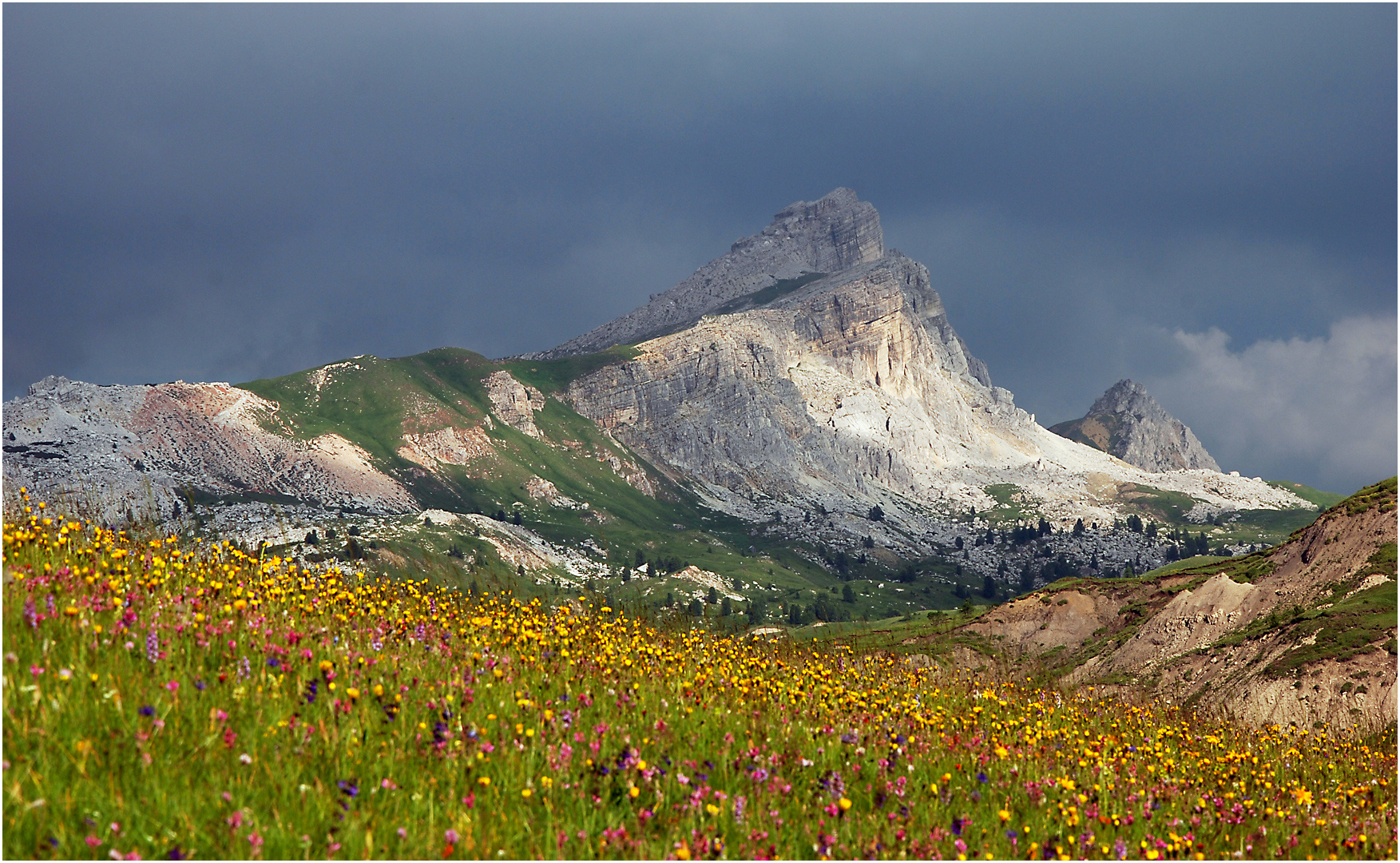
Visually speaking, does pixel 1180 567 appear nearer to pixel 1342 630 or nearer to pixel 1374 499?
pixel 1374 499

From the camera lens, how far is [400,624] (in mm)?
10836

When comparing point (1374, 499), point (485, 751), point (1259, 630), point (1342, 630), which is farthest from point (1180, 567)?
point (485, 751)

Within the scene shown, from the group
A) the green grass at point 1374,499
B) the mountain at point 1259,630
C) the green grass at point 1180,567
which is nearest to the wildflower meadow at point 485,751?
the mountain at point 1259,630

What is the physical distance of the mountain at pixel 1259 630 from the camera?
37.2 meters

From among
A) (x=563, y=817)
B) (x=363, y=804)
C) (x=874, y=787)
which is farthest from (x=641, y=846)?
(x=874, y=787)

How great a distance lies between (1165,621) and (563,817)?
63092 mm

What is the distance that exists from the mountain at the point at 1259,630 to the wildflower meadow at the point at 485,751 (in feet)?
50.9

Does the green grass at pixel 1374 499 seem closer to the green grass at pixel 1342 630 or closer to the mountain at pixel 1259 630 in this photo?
the mountain at pixel 1259 630

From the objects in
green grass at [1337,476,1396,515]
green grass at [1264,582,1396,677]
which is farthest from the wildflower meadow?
green grass at [1337,476,1396,515]

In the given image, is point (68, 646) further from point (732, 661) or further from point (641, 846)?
point (732, 661)

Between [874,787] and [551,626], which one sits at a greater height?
[551,626]

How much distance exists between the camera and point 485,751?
24.5 ft

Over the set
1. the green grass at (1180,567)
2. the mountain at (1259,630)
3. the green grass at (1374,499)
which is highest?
the green grass at (1374,499)

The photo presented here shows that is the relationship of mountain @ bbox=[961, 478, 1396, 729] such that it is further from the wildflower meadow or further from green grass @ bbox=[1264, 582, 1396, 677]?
the wildflower meadow
